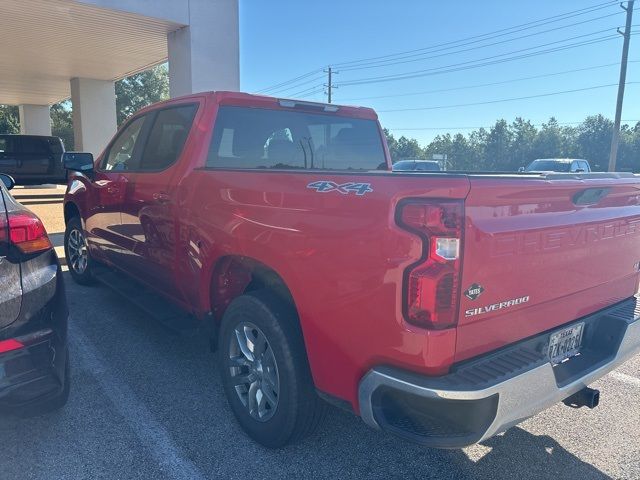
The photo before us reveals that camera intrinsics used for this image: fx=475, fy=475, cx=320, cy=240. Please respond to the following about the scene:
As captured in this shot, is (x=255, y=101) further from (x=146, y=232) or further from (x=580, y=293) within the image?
(x=580, y=293)

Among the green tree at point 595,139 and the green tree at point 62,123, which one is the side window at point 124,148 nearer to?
the green tree at point 62,123

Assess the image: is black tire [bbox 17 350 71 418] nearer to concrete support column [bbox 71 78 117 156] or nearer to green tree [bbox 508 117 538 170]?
concrete support column [bbox 71 78 117 156]

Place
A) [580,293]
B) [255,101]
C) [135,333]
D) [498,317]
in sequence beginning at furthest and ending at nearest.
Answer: [135,333], [255,101], [580,293], [498,317]

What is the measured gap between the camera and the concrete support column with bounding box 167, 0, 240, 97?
1014 centimetres

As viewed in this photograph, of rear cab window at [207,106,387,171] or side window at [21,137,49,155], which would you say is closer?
rear cab window at [207,106,387,171]

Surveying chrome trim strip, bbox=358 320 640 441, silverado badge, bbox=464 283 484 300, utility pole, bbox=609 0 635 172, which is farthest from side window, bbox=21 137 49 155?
utility pole, bbox=609 0 635 172

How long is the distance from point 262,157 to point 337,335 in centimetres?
201

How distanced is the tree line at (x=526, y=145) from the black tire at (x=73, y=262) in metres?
53.8

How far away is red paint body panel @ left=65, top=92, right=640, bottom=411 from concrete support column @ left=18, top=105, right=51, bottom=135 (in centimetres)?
2879

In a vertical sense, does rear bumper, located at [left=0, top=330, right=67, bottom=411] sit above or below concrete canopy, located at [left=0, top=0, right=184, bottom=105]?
below

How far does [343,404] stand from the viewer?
218cm

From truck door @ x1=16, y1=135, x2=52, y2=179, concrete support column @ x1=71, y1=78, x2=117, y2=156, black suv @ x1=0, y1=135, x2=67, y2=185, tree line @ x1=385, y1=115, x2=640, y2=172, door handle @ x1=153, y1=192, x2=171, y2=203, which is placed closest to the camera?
door handle @ x1=153, y1=192, x2=171, y2=203

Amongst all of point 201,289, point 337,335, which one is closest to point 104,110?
point 201,289

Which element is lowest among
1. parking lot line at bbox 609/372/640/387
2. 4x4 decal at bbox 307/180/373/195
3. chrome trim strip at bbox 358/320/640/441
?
parking lot line at bbox 609/372/640/387
